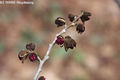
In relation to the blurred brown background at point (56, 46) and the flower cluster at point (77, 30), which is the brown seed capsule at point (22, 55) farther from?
the blurred brown background at point (56, 46)

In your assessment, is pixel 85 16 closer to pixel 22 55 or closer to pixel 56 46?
pixel 22 55

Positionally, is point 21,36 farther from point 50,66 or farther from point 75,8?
point 75,8

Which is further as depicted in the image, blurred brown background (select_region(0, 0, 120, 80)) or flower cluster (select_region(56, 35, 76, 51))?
blurred brown background (select_region(0, 0, 120, 80))

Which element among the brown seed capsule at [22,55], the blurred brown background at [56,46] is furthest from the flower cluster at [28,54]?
the blurred brown background at [56,46]

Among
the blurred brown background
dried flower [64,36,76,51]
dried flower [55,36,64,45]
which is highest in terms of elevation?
the blurred brown background

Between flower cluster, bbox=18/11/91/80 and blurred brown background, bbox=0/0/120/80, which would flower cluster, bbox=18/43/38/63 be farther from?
blurred brown background, bbox=0/0/120/80

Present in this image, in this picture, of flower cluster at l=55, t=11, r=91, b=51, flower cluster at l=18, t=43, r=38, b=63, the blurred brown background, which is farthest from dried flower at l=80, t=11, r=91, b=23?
the blurred brown background

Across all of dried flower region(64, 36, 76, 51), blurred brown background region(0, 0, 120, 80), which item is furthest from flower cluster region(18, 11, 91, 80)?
blurred brown background region(0, 0, 120, 80)

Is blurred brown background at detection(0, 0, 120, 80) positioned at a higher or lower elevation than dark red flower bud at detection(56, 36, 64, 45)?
higher
